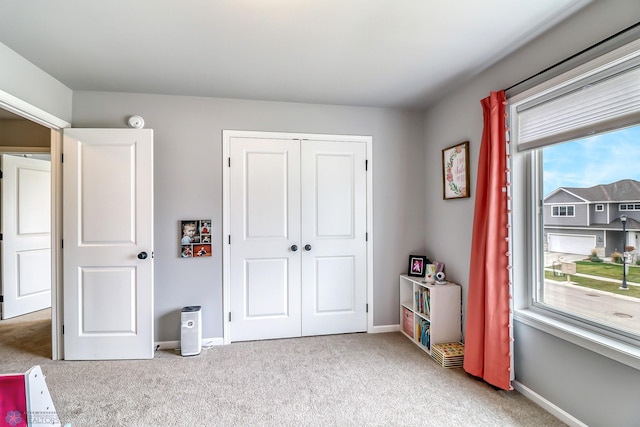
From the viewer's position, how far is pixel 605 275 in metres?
1.73

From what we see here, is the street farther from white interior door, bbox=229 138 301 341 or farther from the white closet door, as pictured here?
white interior door, bbox=229 138 301 341

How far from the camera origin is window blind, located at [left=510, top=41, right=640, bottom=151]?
1.50 meters

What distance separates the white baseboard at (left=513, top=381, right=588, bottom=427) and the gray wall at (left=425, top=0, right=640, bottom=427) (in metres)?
0.03

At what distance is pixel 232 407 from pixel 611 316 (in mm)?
2405

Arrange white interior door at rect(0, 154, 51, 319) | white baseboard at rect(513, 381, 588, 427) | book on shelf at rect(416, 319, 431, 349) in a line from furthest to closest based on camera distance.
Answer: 1. white interior door at rect(0, 154, 51, 319)
2. book on shelf at rect(416, 319, 431, 349)
3. white baseboard at rect(513, 381, 588, 427)

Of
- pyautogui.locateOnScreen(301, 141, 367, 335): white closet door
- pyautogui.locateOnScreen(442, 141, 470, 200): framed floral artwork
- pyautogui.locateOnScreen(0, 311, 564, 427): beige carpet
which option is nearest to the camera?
pyautogui.locateOnScreen(0, 311, 564, 427): beige carpet

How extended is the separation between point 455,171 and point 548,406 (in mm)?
1883

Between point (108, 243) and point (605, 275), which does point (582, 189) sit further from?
point (108, 243)

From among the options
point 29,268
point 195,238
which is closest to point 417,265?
point 195,238

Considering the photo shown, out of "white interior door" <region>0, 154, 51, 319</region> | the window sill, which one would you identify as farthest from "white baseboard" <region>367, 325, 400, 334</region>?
"white interior door" <region>0, 154, 51, 319</region>

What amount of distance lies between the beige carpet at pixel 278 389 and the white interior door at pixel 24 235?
1.16 metres

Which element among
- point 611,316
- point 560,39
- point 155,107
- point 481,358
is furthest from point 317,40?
point 481,358

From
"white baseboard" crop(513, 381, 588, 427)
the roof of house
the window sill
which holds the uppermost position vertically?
the roof of house

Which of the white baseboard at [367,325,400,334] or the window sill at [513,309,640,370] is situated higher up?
the window sill at [513,309,640,370]
